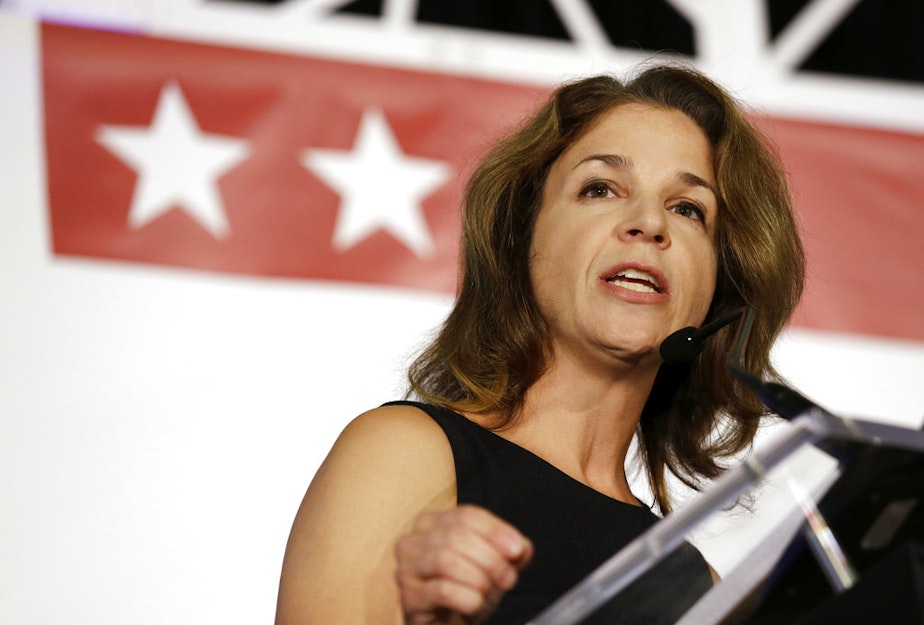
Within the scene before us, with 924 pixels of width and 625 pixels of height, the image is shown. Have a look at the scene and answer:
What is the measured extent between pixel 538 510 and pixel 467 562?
1.71ft

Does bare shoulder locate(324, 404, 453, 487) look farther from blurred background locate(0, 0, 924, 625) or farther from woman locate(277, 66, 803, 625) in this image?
blurred background locate(0, 0, 924, 625)

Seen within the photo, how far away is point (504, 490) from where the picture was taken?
1.26 meters

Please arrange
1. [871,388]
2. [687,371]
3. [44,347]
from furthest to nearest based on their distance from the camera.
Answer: [871,388] < [44,347] < [687,371]

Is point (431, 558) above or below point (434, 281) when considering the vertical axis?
above

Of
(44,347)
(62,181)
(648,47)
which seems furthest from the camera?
(648,47)

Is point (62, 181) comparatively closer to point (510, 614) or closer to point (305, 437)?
point (305, 437)

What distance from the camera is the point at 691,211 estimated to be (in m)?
1.54

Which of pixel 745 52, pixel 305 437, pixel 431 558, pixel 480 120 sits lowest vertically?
pixel 305 437

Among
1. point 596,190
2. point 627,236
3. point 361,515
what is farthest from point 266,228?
point 361,515

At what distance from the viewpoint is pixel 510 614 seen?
3.57 ft

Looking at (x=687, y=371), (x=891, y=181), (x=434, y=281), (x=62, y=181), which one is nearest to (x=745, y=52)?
(x=891, y=181)

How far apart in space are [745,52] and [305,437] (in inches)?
54.0

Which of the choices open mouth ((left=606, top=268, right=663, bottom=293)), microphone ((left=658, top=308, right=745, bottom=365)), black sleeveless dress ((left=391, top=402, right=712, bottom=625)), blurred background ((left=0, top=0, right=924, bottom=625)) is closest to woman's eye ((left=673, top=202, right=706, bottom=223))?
open mouth ((left=606, top=268, right=663, bottom=293))

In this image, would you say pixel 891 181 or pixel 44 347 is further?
pixel 891 181
